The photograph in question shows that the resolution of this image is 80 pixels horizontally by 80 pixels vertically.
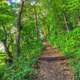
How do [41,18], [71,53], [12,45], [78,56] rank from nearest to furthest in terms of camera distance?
[78,56] < [71,53] < [12,45] < [41,18]

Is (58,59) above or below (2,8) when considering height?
below

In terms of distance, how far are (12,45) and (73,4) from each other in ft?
20.6

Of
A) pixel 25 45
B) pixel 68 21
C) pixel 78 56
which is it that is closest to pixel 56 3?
pixel 68 21

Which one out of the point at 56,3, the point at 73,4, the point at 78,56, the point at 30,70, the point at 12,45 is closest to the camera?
the point at 30,70

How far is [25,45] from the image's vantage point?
18438 mm

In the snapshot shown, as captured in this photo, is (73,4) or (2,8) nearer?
(73,4)

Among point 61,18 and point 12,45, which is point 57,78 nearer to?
point 12,45

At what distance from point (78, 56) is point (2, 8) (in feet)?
17.6

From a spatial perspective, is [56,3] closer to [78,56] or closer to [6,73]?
[78,56]

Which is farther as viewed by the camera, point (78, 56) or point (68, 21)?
point (68, 21)

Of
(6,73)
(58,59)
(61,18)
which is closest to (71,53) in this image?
(58,59)

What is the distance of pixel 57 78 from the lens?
1057cm

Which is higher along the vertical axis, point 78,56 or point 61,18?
point 61,18

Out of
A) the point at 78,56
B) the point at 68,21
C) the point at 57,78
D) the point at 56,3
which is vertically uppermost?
the point at 56,3
